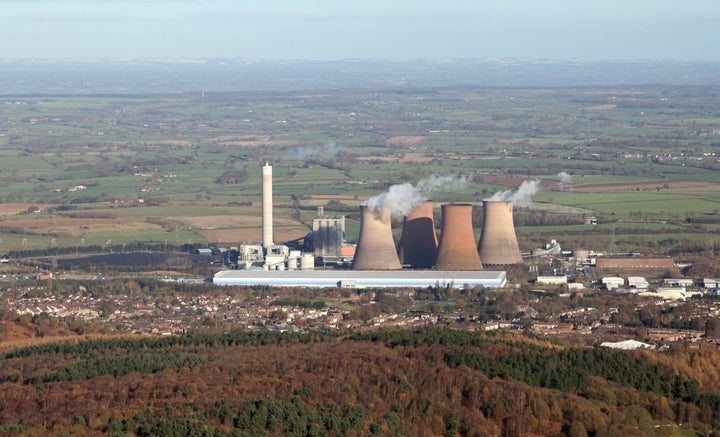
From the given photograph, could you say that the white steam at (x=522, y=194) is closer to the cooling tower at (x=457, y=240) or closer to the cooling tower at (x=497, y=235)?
the cooling tower at (x=497, y=235)

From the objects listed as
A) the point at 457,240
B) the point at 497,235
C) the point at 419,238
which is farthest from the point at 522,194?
the point at 457,240

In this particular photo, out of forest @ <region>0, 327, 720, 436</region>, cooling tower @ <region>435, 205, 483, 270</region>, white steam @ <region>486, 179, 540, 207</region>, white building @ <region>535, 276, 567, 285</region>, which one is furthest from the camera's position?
white steam @ <region>486, 179, 540, 207</region>

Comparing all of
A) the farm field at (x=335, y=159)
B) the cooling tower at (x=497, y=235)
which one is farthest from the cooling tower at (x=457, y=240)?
the farm field at (x=335, y=159)

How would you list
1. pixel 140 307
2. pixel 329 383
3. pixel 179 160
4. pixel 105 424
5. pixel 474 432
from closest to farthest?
pixel 105 424, pixel 474 432, pixel 329 383, pixel 140 307, pixel 179 160

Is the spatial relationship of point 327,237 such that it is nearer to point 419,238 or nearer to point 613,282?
point 419,238

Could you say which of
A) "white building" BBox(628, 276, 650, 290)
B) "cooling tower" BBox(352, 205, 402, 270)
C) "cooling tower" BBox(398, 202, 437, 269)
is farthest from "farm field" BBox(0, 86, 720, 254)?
"cooling tower" BBox(352, 205, 402, 270)

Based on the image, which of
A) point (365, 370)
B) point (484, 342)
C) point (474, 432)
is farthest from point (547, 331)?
point (474, 432)

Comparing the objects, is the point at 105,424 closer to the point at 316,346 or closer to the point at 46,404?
the point at 46,404

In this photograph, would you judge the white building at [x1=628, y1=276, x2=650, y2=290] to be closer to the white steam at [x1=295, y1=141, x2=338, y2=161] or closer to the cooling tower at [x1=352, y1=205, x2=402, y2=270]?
the cooling tower at [x1=352, y1=205, x2=402, y2=270]
